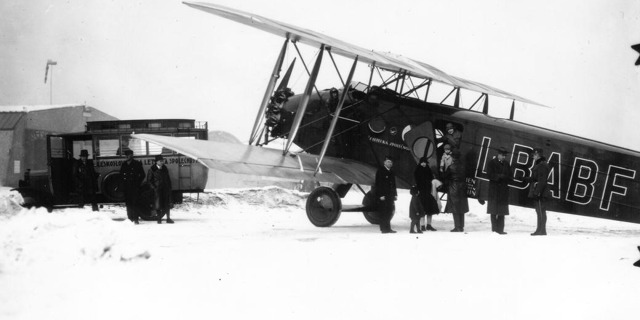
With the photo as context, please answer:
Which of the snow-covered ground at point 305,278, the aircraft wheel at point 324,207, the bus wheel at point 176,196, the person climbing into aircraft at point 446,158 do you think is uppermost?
the person climbing into aircraft at point 446,158

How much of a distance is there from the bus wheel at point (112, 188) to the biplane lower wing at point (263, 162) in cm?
481

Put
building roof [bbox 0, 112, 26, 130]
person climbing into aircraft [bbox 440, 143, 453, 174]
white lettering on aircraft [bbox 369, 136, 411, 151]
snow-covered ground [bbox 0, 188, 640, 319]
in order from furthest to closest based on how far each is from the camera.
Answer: building roof [bbox 0, 112, 26, 130] → white lettering on aircraft [bbox 369, 136, 411, 151] → person climbing into aircraft [bbox 440, 143, 453, 174] → snow-covered ground [bbox 0, 188, 640, 319]

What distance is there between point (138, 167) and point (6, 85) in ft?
22.7

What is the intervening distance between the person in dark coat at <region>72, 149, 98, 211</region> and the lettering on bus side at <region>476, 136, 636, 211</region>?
377 inches

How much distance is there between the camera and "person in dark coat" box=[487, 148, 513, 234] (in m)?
10.1

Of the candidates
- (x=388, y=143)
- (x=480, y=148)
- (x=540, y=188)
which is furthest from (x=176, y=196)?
(x=540, y=188)

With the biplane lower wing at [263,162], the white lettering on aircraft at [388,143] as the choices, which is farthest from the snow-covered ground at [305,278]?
the white lettering on aircraft at [388,143]

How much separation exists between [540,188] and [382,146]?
3493 millimetres

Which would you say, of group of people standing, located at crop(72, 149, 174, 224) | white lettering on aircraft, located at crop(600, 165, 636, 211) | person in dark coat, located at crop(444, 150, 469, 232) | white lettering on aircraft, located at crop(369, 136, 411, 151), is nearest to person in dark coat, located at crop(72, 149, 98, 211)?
group of people standing, located at crop(72, 149, 174, 224)

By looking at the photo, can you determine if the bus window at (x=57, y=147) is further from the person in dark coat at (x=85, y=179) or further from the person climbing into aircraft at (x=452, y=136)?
the person climbing into aircraft at (x=452, y=136)

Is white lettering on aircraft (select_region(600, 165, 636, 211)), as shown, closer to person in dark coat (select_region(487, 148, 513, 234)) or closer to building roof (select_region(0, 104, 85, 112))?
person in dark coat (select_region(487, 148, 513, 234))

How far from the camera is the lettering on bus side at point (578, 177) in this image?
403 inches

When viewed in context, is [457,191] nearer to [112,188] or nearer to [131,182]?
[131,182]

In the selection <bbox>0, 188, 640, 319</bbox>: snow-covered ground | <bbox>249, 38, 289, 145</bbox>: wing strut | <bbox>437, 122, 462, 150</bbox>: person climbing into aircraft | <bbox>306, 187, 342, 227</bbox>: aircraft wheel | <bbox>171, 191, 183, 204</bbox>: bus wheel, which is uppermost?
<bbox>249, 38, 289, 145</bbox>: wing strut
